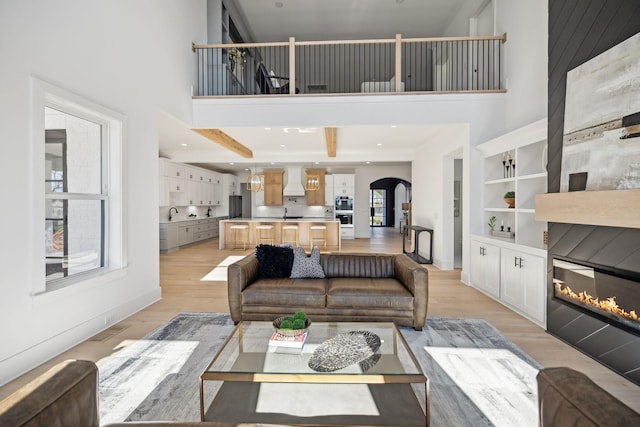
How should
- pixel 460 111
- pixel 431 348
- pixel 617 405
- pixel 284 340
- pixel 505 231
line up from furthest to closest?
pixel 460 111, pixel 505 231, pixel 431 348, pixel 284 340, pixel 617 405

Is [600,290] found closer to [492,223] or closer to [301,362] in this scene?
[492,223]

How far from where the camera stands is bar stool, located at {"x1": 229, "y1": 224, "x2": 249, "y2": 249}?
28.7 feet

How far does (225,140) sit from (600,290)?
6.55m

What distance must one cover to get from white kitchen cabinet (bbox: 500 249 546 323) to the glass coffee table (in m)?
2.04

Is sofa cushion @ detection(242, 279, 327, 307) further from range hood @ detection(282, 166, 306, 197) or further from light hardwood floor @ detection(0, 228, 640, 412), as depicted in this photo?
range hood @ detection(282, 166, 306, 197)

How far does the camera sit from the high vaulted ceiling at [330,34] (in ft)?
21.1

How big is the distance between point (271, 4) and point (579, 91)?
6.94 metres

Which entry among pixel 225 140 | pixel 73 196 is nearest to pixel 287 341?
pixel 73 196

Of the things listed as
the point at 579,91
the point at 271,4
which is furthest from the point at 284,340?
the point at 271,4

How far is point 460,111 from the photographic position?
5.00m

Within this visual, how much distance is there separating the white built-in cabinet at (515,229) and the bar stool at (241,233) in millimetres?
5954

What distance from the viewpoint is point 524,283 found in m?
3.55

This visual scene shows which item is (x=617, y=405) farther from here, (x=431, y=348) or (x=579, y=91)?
(x=579, y=91)

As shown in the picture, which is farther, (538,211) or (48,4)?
(538,211)
